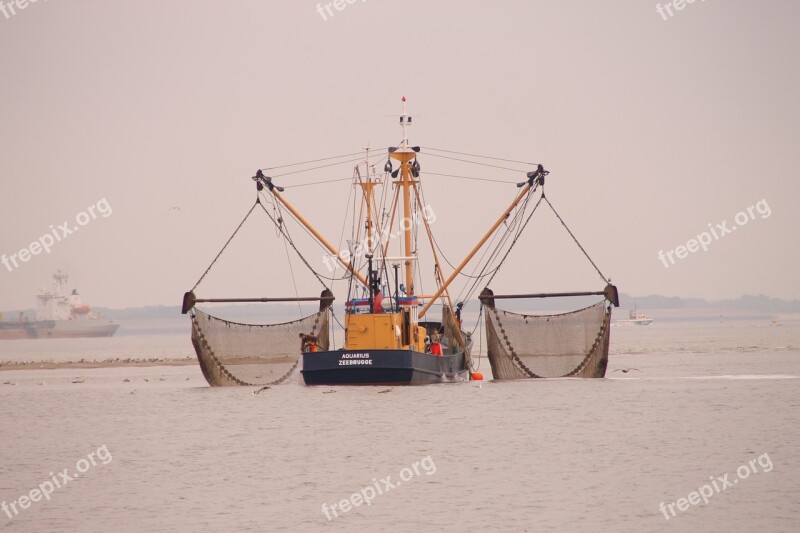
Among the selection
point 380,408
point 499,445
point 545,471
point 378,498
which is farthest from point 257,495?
point 380,408

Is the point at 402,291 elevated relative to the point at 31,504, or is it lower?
elevated

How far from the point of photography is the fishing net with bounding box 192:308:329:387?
52.7 meters

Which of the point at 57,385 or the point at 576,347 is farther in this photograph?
the point at 57,385

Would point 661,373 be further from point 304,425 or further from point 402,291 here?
point 304,425

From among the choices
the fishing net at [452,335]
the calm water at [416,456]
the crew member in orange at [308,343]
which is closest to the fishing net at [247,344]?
the crew member in orange at [308,343]

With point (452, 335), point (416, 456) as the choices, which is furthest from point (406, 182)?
point (416, 456)

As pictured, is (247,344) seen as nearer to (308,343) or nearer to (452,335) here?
(308,343)

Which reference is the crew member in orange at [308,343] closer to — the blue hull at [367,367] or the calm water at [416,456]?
the blue hull at [367,367]

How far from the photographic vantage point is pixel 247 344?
53.3 metres

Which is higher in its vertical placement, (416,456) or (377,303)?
(377,303)

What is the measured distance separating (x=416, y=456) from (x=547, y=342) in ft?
69.8

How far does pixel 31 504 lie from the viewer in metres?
25.7

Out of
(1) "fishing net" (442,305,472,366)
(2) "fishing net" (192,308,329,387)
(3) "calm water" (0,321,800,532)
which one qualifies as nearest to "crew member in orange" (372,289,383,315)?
(3) "calm water" (0,321,800,532)

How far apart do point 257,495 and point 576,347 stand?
29.0 m
